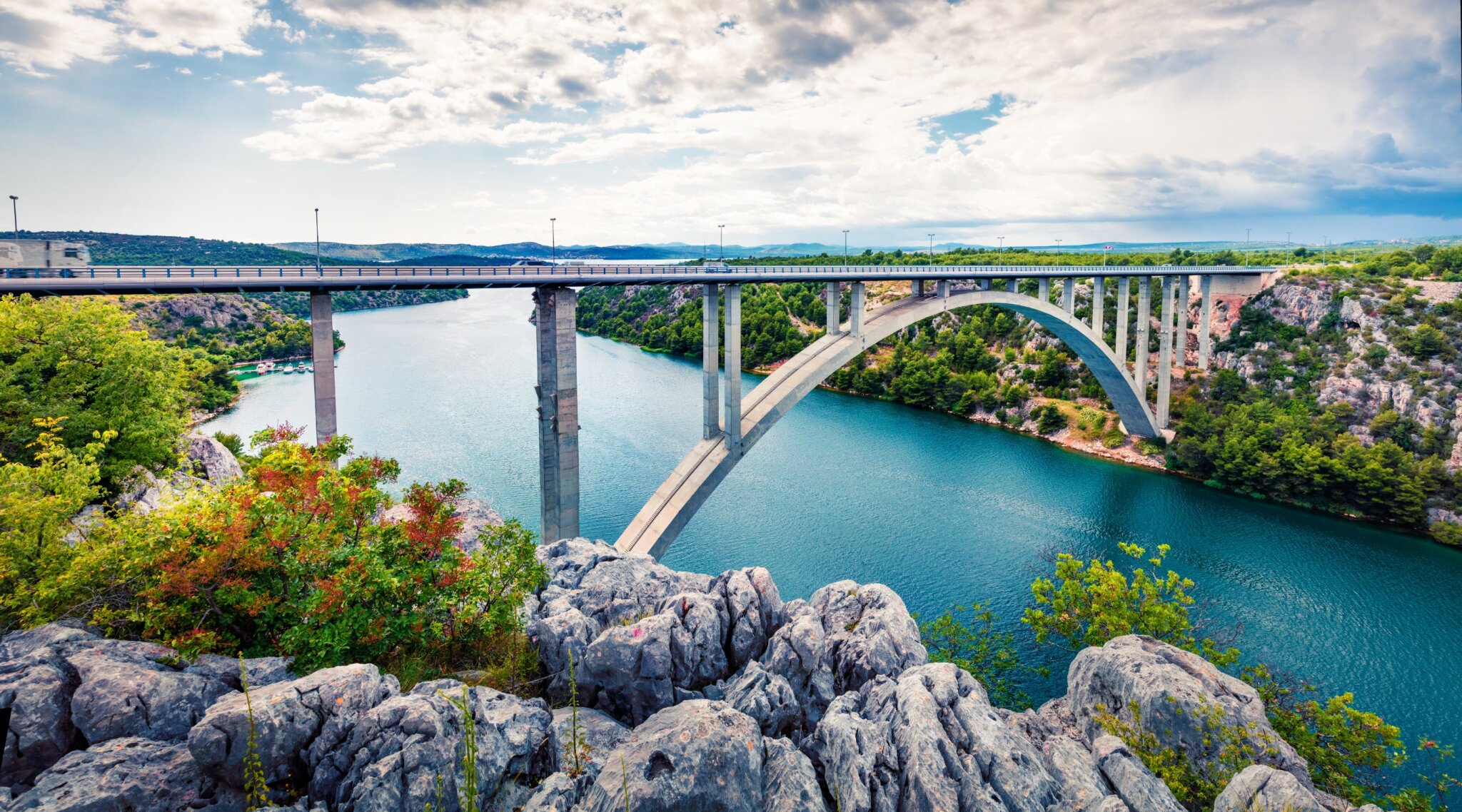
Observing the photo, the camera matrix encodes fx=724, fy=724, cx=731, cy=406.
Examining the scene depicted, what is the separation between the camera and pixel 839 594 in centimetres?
1750

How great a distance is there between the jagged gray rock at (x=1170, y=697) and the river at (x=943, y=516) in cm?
575

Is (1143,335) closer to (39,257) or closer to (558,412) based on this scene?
(558,412)

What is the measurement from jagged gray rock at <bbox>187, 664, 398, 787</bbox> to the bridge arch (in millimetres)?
13951

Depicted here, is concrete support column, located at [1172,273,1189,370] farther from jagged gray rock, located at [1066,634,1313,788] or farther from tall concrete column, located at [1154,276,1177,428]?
jagged gray rock, located at [1066,634,1313,788]

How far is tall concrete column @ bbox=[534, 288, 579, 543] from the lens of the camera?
2119 cm

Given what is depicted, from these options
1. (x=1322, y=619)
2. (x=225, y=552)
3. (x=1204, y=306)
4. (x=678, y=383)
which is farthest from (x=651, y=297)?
(x=225, y=552)

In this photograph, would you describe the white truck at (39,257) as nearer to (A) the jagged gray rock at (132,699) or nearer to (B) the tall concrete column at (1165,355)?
(A) the jagged gray rock at (132,699)

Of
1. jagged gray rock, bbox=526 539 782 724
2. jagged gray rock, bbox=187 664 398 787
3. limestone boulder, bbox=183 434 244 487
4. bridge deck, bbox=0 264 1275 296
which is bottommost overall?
jagged gray rock, bbox=526 539 782 724

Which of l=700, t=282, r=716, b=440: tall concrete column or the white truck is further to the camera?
l=700, t=282, r=716, b=440: tall concrete column

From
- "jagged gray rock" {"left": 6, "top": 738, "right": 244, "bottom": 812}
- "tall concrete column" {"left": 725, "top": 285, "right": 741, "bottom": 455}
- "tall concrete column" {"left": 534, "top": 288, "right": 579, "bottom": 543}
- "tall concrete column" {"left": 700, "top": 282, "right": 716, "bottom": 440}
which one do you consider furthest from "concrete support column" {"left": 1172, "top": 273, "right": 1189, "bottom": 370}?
"jagged gray rock" {"left": 6, "top": 738, "right": 244, "bottom": 812}

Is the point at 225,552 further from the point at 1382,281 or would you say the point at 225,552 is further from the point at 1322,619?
the point at 1382,281

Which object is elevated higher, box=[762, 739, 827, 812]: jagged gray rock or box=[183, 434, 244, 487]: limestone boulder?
box=[183, 434, 244, 487]: limestone boulder

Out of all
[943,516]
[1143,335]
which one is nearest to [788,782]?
[943,516]

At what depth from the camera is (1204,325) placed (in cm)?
5244
